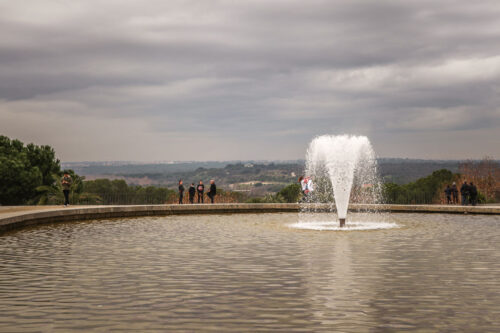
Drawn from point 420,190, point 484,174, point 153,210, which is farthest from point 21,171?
point 484,174

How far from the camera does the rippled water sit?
796 cm

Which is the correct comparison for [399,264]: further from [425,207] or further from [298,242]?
Result: [425,207]

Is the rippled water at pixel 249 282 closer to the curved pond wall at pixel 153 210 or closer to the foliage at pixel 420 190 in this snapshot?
the curved pond wall at pixel 153 210

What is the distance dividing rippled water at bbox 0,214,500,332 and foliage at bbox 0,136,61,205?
3923cm

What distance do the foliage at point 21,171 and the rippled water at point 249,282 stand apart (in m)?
39.2

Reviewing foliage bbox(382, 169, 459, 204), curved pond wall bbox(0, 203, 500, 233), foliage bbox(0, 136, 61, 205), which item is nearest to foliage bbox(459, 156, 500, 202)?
foliage bbox(382, 169, 459, 204)

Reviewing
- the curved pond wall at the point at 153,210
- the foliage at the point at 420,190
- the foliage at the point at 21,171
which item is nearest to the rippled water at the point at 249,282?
the curved pond wall at the point at 153,210

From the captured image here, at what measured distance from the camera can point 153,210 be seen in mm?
29859

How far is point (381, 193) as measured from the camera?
134ft

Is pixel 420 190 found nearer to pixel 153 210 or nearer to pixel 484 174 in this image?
pixel 484 174

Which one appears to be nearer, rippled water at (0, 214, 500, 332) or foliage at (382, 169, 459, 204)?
rippled water at (0, 214, 500, 332)

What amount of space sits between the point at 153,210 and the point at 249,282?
1955 centimetres

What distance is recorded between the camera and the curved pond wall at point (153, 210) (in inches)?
902

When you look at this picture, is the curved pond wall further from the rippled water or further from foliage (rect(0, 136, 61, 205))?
foliage (rect(0, 136, 61, 205))
